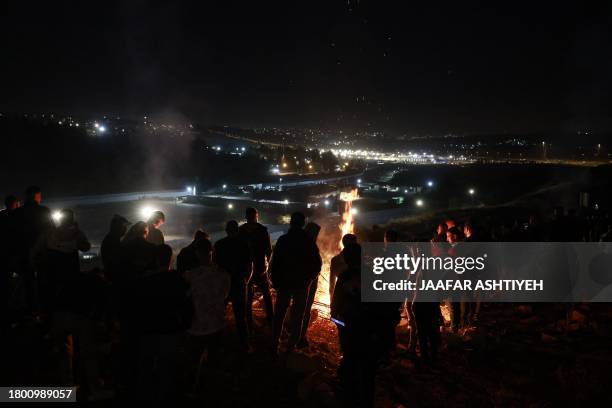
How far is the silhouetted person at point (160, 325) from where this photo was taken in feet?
14.0

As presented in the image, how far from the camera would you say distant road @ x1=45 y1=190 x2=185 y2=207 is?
174 ft

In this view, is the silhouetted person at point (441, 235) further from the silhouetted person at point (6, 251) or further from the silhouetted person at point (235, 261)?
the silhouetted person at point (6, 251)

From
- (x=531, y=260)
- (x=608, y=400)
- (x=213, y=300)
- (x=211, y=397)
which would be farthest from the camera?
(x=531, y=260)

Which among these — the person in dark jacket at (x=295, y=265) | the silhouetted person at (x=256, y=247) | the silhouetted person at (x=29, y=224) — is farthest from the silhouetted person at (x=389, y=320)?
the silhouetted person at (x=29, y=224)

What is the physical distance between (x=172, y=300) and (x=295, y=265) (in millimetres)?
2121

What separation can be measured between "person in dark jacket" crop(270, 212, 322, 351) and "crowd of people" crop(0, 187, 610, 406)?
14 mm

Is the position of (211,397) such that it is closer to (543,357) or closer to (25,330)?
(25,330)

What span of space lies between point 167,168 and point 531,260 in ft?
262

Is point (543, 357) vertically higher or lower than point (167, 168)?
lower

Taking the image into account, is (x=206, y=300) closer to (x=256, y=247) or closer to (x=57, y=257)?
(x=256, y=247)

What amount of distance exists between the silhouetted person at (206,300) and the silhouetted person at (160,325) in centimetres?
37

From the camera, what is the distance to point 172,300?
433cm

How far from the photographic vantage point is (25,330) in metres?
6.64

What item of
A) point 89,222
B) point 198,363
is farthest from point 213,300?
point 89,222
